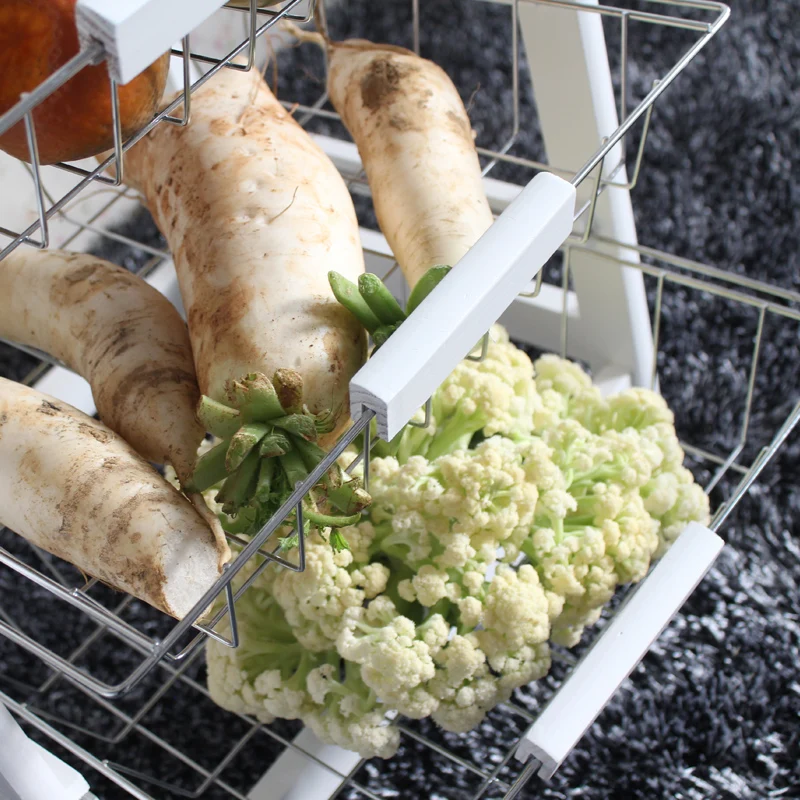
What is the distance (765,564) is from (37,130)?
922 mm

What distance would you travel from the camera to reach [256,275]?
0.73 meters

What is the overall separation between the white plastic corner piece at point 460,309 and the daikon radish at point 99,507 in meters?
0.14

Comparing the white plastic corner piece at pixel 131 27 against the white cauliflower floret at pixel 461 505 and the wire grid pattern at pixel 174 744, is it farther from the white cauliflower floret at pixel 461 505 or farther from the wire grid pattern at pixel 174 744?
the wire grid pattern at pixel 174 744

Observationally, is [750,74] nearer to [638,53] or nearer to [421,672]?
[638,53]

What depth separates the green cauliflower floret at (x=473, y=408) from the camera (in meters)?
0.94

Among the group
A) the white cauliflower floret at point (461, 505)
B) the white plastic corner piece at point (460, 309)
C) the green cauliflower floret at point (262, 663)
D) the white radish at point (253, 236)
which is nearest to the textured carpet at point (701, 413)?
the green cauliflower floret at point (262, 663)

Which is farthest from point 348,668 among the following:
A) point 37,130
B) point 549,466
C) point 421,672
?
point 37,130

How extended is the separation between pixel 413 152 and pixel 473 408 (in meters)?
0.22

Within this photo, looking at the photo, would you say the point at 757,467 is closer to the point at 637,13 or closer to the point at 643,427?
the point at 643,427

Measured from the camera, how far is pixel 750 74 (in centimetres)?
173

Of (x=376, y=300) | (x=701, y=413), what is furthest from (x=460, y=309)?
(x=701, y=413)

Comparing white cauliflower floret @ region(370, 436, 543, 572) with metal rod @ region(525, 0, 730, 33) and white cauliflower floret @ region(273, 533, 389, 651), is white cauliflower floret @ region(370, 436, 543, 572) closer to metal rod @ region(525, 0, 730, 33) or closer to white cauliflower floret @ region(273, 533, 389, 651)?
white cauliflower floret @ region(273, 533, 389, 651)

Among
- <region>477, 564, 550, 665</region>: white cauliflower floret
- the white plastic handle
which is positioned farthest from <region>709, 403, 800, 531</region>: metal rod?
the white plastic handle

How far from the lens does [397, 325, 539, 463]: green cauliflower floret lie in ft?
3.10
